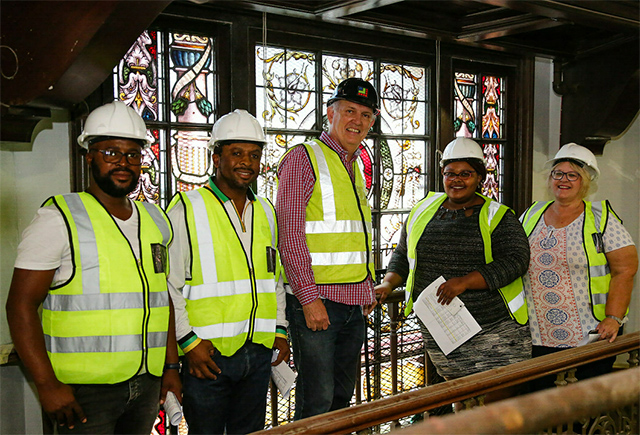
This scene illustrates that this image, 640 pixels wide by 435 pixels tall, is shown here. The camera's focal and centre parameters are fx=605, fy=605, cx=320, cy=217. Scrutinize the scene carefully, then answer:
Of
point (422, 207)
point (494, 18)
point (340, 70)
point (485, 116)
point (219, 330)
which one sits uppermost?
point (494, 18)

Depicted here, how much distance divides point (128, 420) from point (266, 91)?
7.12ft

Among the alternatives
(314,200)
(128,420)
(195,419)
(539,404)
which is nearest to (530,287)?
(314,200)

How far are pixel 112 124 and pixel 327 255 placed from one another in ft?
3.21

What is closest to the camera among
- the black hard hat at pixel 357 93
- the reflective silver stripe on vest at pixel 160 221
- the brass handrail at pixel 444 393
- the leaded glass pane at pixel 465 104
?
the brass handrail at pixel 444 393

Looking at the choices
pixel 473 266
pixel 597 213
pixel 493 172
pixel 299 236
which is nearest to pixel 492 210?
pixel 473 266

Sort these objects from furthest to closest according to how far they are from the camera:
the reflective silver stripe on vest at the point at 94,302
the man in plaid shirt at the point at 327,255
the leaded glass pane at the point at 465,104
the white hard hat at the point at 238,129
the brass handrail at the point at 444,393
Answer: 1. the leaded glass pane at the point at 465,104
2. the man in plaid shirt at the point at 327,255
3. the white hard hat at the point at 238,129
4. the reflective silver stripe on vest at the point at 94,302
5. the brass handrail at the point at 444,393

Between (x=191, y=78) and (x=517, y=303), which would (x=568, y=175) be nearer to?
(x=517, y=303)

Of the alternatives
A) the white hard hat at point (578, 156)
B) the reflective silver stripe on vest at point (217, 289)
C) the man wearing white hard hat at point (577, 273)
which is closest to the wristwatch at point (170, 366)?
the reflective silver stripe on vest at point (217, 289)

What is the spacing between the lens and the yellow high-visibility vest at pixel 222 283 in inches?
85.9

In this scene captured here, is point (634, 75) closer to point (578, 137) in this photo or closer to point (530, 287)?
point (578, 137)

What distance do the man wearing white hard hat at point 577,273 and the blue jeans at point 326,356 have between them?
1005 millimetres

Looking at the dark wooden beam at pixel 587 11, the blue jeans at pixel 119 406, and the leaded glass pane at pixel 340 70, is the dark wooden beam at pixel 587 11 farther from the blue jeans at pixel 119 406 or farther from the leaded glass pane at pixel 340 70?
the blue jeans at pixel 119 406

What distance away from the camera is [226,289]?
219 centimetres

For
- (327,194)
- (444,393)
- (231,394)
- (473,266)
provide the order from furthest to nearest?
(473,266), (327,194), (231,394), (444,393)
